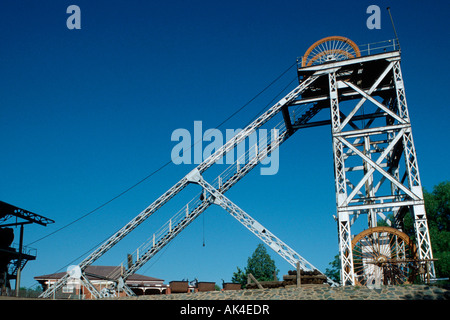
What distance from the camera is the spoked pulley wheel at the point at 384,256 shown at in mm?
25766

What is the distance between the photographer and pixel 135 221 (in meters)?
32.3

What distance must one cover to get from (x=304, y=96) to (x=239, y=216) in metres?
10.1

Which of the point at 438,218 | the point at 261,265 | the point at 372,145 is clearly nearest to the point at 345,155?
the point at 372,145

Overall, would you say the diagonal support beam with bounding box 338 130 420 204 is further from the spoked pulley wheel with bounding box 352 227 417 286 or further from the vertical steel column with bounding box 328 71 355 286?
the spoked pulley wheel with bounding box 352 227 417 286

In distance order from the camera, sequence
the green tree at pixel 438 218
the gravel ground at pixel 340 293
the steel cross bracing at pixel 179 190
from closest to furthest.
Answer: the gravel ground at pixel 340 293 < the steel cross bracing at pixel 179 190 < the green tree at pixel 438 218

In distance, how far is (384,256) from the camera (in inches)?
1037

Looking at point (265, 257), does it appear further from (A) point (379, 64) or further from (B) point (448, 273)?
(A) point (379, 64)

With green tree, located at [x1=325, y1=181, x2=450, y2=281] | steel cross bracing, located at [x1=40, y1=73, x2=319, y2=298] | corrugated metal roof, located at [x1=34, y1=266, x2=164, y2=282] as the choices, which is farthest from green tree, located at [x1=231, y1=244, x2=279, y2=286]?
steel cross bracing, located at [x1=40, y1=73, x2=319, y2=298]

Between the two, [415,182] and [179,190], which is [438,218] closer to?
[415,182]

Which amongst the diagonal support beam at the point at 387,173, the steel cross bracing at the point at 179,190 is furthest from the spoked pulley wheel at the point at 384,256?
the steel cross bracing at the point at 179,190

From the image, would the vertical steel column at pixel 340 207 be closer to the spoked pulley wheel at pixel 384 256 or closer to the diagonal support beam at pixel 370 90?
the spoked pulley wheel at pixel 384 256

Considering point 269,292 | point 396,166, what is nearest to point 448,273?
point 396,166
